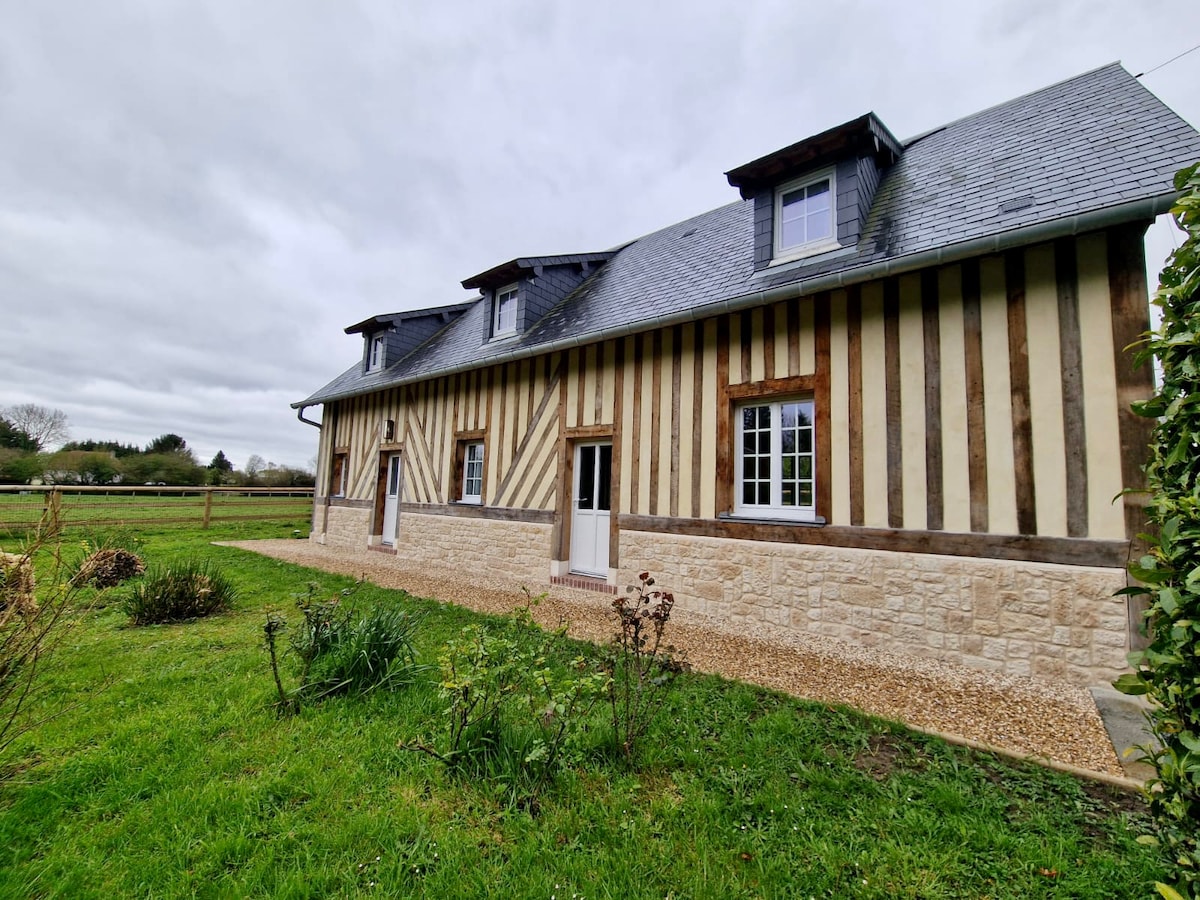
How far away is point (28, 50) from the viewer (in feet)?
18.8

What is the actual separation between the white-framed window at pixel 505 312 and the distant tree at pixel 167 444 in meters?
32.8

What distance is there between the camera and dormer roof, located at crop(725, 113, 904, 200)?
503cm

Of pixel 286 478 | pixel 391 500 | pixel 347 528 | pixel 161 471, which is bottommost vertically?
pixel 347 528

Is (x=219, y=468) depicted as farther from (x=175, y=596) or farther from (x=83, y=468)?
(x=175, y=596)

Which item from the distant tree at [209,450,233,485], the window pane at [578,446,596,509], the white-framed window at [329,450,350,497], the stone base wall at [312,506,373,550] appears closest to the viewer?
the window pane at [578,446,596,509]

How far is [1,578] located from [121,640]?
39.6 inches

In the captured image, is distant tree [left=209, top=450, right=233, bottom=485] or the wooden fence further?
distant tree [left=209, top=450, right=233, bottom=485]

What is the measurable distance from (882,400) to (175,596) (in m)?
7.24

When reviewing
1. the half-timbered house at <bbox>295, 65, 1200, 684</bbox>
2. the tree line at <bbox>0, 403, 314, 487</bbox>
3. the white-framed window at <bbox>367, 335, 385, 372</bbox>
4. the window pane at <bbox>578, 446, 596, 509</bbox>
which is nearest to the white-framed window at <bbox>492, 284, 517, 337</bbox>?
the half-timbered house at <bbox>295, 65, 1200, 684</bbox>

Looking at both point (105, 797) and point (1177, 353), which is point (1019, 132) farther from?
point (105, 797)

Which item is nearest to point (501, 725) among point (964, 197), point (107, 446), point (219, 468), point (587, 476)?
point (587, 476)

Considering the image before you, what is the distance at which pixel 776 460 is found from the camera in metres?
5.07

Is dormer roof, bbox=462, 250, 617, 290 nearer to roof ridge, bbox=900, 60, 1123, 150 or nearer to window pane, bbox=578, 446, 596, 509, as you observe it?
window pane, bbox=578, 446, 596, 509

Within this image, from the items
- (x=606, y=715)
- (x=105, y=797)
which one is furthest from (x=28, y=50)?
(x=606, y=715)
